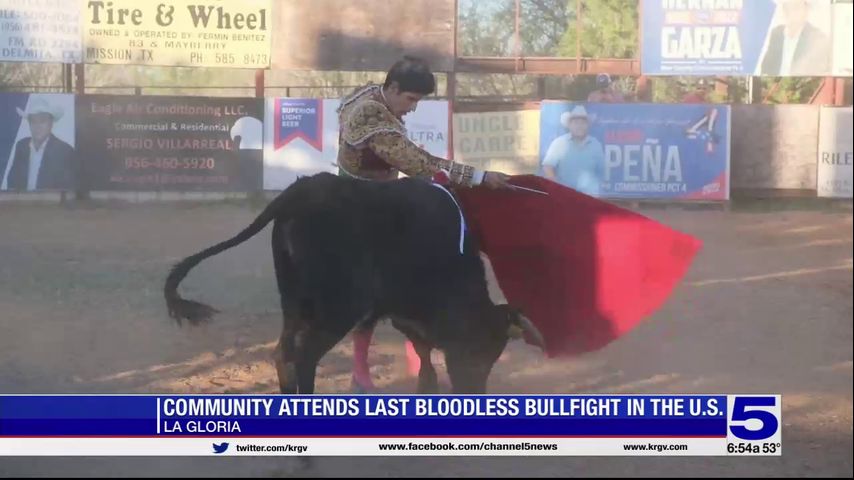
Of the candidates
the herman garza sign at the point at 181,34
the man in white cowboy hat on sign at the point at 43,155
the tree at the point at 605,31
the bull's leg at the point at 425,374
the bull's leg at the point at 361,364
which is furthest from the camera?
the man in white cowboy hat on sign at the point at 43,155

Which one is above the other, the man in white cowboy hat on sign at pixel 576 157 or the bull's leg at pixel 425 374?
the man in white cowboy hat on sign at pixel 576 157

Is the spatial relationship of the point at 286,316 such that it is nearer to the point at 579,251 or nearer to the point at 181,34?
the point at 579,251

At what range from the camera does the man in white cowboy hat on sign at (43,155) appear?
35.6 feet

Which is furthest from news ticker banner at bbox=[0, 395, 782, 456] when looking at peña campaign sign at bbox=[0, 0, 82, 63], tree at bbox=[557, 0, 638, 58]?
tree at bbox=[557, 0, 638, 58]

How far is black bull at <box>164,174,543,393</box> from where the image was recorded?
3.78 m

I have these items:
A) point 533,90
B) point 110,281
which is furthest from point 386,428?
point 533,90

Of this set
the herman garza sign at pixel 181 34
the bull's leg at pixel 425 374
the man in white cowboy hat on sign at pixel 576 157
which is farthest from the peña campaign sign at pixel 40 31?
the man in white cowboy hat on sign at pixel 576 157

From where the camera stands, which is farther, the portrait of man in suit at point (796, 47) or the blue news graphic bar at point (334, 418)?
the portrait of man in suit at point (796, 47)

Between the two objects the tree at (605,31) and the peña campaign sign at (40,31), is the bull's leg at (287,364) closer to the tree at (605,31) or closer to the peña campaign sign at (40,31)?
the peña campaign sign at (40,31)

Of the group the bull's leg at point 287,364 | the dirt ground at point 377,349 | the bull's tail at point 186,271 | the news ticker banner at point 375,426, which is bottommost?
the dirt ground at point 377,349

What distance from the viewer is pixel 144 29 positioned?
963 centimetres

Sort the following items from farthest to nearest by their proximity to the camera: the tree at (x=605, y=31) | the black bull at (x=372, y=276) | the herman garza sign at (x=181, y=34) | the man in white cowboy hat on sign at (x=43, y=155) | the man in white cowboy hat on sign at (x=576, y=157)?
1. the man in white cowboy hat on sign at (x=576, y=157)
2. the man in white cowboy hat on sign at (x=43, y=155)
3. the herman garza sign at (x=181, y=34)
4. the tree at (x=605, y=31)
5. the black bull at (x=372, y=276)

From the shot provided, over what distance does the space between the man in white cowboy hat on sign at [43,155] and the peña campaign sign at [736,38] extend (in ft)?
19.5

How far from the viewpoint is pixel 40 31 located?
8.67 metres
